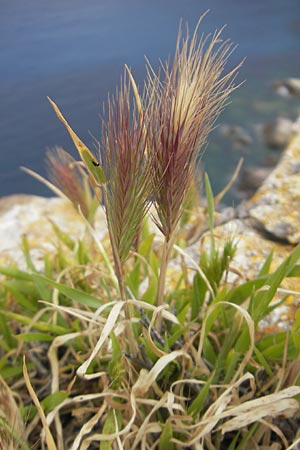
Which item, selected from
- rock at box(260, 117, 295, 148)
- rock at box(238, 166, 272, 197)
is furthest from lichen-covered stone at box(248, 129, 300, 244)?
rock at box(260, 117, 295, 148)

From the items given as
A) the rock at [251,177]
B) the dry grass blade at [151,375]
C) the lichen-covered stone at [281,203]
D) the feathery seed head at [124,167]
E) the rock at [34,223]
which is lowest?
the rock at [251,177]

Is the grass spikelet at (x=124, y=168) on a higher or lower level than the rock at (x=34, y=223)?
higher

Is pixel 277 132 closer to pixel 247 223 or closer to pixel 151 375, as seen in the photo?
pixel 247 223

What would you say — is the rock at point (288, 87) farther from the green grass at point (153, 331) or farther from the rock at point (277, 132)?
the green grass at point (153, 331)

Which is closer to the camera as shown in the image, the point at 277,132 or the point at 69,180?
the point at 69,180

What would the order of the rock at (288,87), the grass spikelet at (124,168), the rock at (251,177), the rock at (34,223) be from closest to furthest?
1. the grass spikelet at (124,168)
2. the rock at (34,223)
3. the rock at (251,177)
4. the rock at (288,87)

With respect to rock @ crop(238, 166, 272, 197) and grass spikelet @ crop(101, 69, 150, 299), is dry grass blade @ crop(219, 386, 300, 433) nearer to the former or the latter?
grass spikelet @ crop(101, 69, 150, 299)

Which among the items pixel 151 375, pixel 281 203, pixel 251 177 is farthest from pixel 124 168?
pixel 251 177

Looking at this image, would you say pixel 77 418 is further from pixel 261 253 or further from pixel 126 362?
pixel 261 253

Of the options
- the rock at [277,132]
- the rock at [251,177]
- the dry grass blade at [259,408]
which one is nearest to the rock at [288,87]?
the rock at [277,132]

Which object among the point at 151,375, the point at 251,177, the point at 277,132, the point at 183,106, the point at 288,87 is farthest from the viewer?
the point at 288,87
